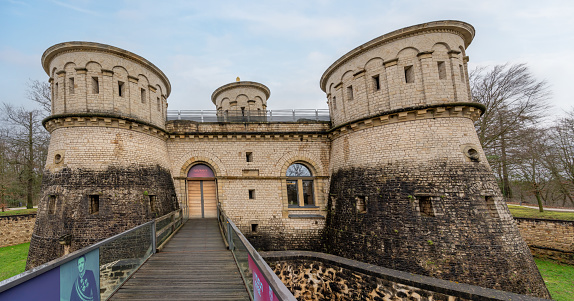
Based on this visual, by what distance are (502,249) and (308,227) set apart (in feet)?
26.5

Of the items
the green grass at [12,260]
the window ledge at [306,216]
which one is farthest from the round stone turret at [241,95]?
the green grass at [12,260]

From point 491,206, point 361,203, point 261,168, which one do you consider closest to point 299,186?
point 261,168

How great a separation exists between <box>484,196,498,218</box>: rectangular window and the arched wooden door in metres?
12.6

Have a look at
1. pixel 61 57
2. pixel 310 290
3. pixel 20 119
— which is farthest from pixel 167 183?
pixel 20 119

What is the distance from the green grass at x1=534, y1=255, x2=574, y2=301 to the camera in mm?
8938

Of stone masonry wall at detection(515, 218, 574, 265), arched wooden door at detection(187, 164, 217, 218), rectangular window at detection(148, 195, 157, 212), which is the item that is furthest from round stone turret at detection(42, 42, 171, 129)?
stone masonry wall at detection(515, 218, 574, 265)

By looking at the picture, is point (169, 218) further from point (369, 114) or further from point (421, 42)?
point (421, 42)

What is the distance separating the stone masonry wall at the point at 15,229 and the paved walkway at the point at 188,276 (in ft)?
56.2

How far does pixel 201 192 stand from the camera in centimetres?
1370

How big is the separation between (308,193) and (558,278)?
1123 centimetres

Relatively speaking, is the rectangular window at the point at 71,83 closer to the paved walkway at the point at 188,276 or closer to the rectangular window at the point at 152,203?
the rectangular window at the point at 152,203

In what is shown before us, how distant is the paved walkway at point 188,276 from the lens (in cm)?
448

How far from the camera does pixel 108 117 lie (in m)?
10.2

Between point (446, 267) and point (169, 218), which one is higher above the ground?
point (169, 218)
